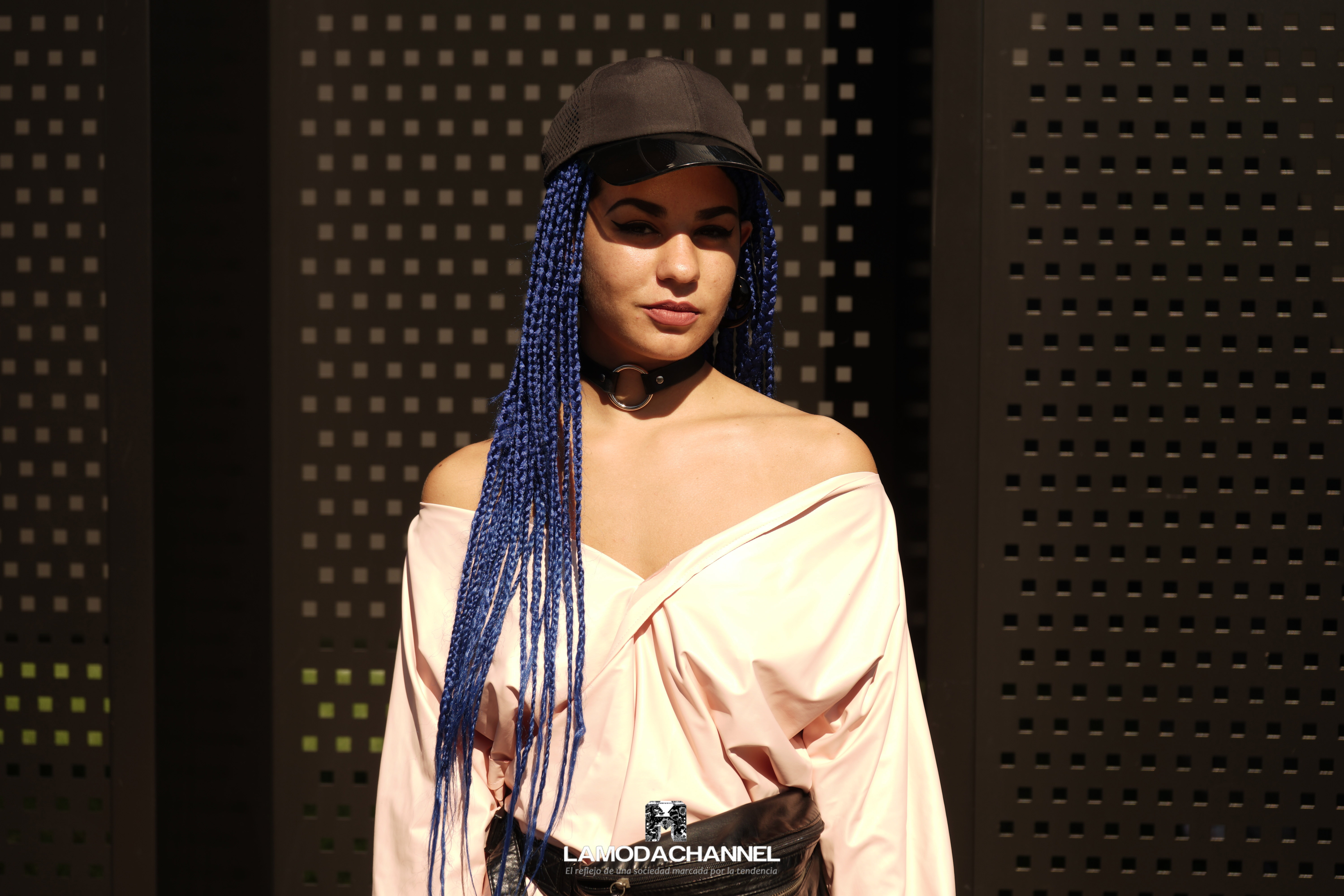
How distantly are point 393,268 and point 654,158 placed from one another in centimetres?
129

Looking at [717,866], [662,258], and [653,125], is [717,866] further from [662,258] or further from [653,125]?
[653,125]

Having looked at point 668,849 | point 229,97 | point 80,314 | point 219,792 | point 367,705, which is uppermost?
point 229,97

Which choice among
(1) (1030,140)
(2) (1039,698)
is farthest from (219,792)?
(1) (1030,140)

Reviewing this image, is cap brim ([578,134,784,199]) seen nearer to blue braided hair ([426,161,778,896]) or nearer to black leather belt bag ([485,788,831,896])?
blue braided hair ([426,161,778,896])

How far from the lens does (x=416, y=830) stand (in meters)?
1.36

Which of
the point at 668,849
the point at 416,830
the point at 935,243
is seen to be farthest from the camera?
the point at 935,243

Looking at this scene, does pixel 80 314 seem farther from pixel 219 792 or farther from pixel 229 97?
pixel 219 792

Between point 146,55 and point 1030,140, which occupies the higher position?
point 146,55

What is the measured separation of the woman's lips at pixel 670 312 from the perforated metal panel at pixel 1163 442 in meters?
1.03

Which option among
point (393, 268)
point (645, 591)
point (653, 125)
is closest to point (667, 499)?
point (645, 591)

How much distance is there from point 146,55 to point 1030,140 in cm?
187

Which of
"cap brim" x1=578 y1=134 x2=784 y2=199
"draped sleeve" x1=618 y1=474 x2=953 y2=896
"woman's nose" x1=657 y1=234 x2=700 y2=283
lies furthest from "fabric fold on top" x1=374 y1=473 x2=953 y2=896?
"cap brim" x1=578 y1=134 x2=784 y2=199

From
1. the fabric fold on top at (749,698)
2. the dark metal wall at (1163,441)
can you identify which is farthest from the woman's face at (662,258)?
the dark metal wall at (1163,441)

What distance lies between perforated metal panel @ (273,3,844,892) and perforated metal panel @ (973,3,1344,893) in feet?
1.43
